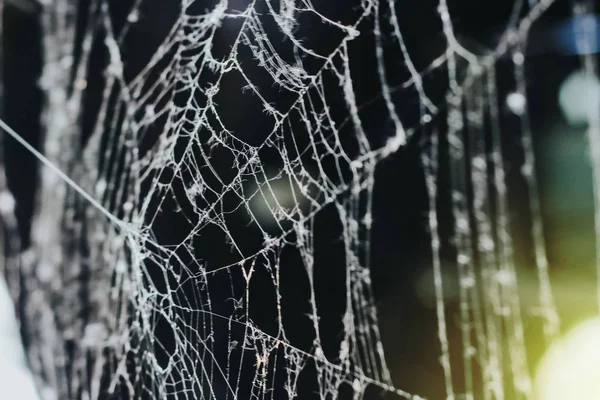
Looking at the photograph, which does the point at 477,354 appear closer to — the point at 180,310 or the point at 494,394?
the point at 494,394

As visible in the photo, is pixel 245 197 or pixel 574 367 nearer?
pixel 574 367

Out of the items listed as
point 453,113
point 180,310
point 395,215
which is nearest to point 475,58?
point 453,113

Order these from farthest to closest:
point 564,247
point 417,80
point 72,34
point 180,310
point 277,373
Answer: point 72,34 < point 180,310 < point 277,373 < point 417,80 < point 564,247

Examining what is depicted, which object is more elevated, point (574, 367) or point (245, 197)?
point (245, 197)

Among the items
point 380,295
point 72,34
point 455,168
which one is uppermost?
point 72,34
